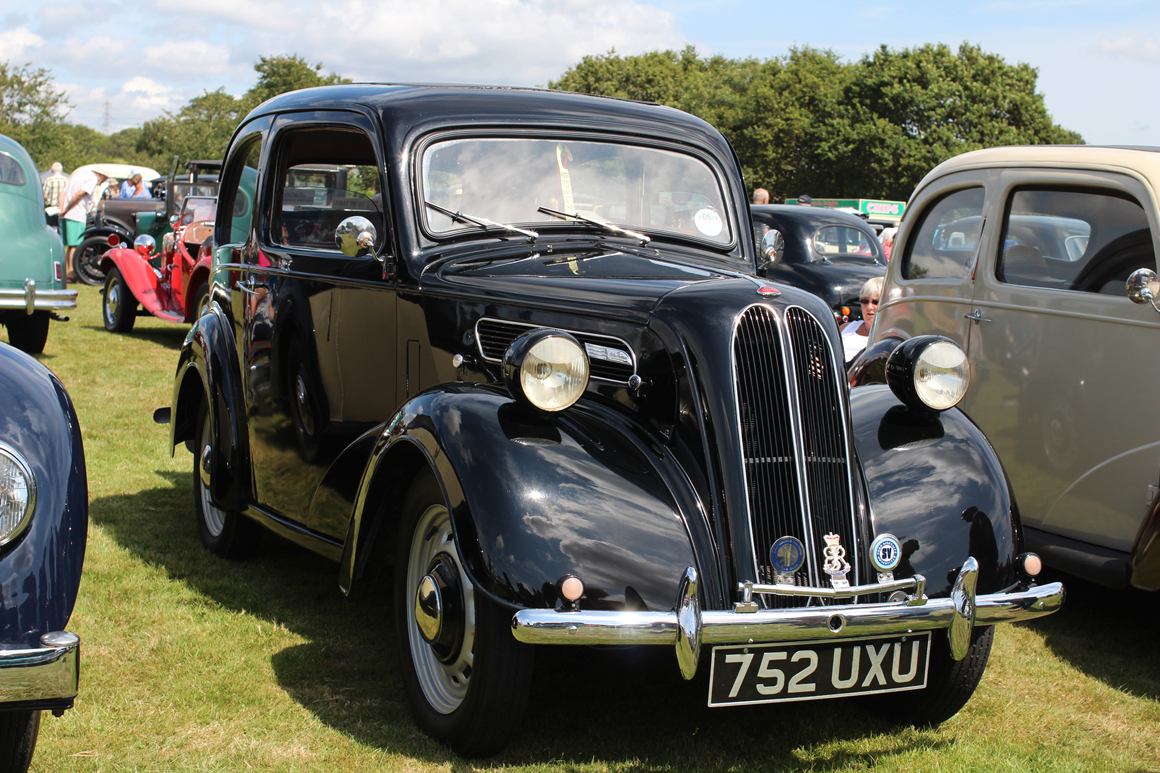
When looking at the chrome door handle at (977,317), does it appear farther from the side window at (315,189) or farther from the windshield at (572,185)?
the side window at (315,189)

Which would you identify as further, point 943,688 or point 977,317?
point 977,317

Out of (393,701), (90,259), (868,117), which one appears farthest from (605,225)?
(868,117)

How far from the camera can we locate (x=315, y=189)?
471cm

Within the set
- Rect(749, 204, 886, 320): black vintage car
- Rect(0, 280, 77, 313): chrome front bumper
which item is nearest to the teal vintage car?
Rect(0, 280, 77, 313): chrome front bumper

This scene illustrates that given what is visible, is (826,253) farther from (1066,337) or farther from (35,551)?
(35,551)

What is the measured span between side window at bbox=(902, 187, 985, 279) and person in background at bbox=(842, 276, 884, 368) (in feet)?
4.53

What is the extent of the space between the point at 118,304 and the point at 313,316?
10.4 meters

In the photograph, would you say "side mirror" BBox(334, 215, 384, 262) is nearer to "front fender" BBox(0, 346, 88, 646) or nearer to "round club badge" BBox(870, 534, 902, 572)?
A: "front fender" BBox(0, 346, 88, 646)

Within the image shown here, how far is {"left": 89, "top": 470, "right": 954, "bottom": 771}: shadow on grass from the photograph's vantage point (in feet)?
10.3

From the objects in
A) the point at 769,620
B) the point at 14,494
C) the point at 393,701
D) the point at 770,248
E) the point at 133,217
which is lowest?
the point at 393,701

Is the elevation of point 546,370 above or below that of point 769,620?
above

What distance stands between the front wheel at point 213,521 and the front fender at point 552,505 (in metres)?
2.15

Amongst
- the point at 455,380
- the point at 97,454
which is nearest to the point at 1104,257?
the point at 455,380

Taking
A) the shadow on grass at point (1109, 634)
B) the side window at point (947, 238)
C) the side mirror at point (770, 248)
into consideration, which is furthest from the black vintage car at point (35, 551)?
the side window at point (947, 238)
